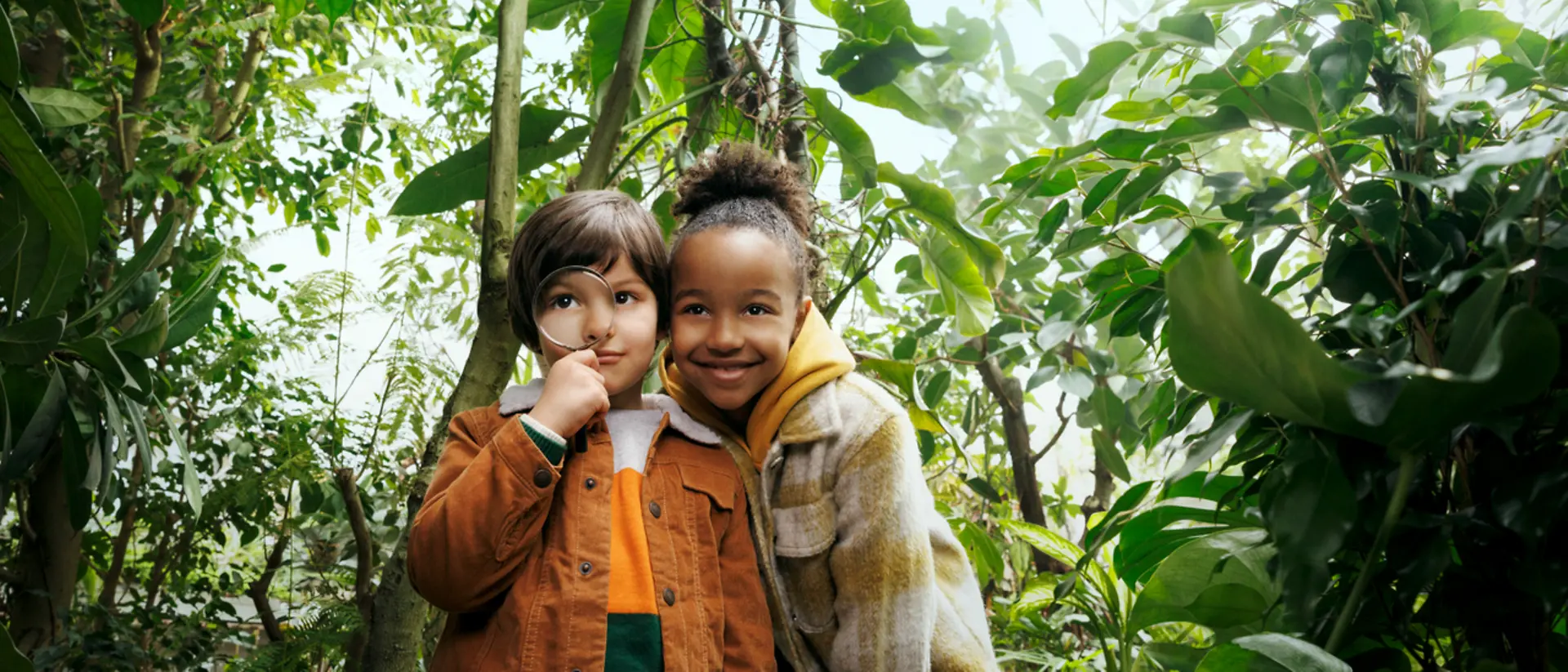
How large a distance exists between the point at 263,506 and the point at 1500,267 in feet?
6.57

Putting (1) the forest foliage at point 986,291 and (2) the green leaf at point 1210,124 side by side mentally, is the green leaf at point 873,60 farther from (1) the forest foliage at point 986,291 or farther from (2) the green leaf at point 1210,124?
(2) the green leaf at point 1210,124

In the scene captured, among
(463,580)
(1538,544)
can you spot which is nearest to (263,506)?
(463,580)

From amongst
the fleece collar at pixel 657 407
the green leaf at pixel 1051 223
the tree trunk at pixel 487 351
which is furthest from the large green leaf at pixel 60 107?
the green leaf at pixel 1051 223

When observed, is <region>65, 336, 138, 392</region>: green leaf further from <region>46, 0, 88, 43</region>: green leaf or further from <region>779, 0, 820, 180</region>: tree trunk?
<region>779, 0, 820, 180</region>: tree trunk

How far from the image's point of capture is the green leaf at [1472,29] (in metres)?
0.84

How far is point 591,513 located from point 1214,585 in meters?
0.54

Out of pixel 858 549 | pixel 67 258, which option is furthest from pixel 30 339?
pixel 858 549

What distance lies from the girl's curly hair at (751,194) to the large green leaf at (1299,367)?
0.40 metres

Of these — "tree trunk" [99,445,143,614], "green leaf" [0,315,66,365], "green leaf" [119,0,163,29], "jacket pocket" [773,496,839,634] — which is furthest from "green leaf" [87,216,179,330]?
"tree trunk" [99,445,143,614]

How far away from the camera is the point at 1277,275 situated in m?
2.69

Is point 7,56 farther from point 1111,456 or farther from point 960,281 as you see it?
point 1111,456

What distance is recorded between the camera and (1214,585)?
843mm

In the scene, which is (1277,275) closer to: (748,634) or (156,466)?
(748,634)

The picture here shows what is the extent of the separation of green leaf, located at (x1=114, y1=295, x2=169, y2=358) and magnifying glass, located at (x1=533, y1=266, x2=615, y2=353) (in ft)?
1.44
